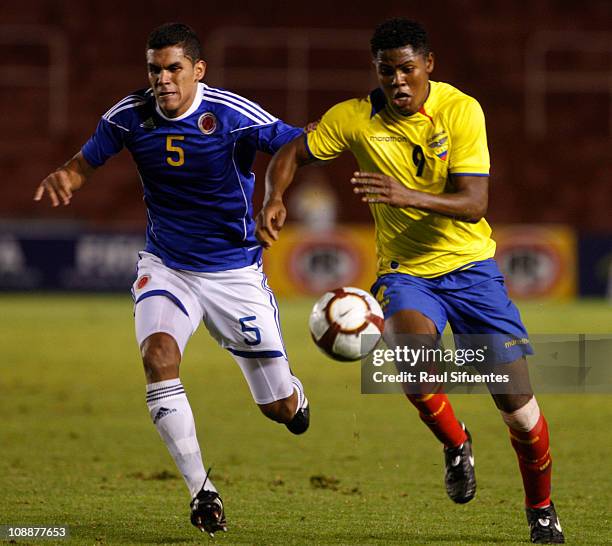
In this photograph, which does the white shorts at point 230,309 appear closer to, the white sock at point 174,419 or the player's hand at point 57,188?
the white sock at point 174,419

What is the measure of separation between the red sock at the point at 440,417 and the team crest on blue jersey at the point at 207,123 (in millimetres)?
1617

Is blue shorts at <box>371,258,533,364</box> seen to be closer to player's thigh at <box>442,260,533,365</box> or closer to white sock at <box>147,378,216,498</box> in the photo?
player's thigh at <box>442,260,533,365</box>

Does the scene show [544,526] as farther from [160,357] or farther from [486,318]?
[160,357]

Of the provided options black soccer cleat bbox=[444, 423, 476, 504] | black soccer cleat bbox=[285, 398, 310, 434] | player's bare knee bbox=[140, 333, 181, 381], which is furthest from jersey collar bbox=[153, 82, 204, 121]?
black soccer cleat bbox=[444, 423, 476, 504]

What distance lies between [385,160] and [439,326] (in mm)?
806

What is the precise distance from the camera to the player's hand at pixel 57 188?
5.67m

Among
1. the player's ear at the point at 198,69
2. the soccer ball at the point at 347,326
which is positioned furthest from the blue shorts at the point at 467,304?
the player's ear at the point at 198,69

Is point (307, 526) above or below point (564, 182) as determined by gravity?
below

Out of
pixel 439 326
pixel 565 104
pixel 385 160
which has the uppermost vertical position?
pixel 565 104

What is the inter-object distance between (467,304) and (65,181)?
2.01m

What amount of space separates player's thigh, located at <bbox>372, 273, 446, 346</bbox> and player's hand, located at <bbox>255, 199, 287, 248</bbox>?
2.31 feet

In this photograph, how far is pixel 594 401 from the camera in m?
10.6

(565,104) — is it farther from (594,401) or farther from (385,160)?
(385,160)

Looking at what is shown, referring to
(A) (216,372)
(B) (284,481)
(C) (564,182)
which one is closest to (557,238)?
(C) (564,182)
